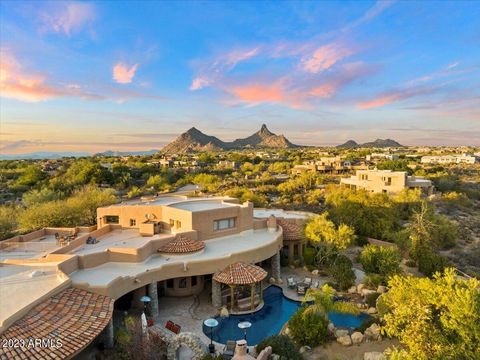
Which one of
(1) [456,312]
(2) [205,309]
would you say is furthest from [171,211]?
(1) [456,312]

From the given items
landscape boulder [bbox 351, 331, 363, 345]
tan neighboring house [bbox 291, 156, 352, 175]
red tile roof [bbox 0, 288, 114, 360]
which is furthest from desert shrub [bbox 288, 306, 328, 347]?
tan neighboring house [bbox 291, 156, 352, 175]

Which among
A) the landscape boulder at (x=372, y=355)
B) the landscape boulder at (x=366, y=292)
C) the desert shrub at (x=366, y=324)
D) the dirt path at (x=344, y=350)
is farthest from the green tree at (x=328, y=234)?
the landscape boulder at (x=372, y=355)

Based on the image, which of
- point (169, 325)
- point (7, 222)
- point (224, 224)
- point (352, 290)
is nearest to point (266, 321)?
point (169, 325)

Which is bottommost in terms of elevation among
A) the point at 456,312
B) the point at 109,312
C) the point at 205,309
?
the point at 205,309

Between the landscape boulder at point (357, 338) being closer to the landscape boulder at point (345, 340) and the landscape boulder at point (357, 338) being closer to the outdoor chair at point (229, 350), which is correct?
the landscape boulder at point (345, 340)

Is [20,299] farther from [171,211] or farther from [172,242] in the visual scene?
[171,211]

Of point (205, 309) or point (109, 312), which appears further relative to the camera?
point (205, 309)
